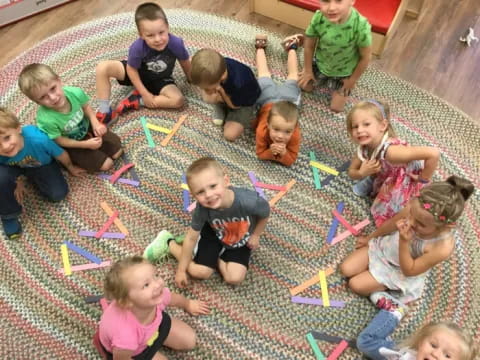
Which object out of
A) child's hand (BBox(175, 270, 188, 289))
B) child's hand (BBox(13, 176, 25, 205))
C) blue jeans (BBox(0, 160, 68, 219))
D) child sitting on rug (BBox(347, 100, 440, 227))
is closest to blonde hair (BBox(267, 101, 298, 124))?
child sitting on rug (BBox(347, 100, 440, 227))

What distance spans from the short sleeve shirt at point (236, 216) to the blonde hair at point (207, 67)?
50cm

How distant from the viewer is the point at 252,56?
2.22 m

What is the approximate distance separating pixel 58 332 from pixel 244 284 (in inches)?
26.8

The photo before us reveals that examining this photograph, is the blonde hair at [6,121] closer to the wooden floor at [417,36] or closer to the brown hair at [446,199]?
the wooden floor at [417,36]

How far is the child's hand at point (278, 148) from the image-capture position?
1.74 metres

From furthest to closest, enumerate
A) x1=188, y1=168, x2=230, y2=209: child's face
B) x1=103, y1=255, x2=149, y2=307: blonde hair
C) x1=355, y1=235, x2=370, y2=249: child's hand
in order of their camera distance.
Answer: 1. x1=355, y1=235, x2=370, y2=249: child's hand
2. x1=188, y1=168, x2=230, y2=209: child's face
3. x1=103, y1=255, x2=149, y2=307: blonde hair

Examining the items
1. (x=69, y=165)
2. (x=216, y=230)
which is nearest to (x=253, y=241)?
(x=216, y=230)

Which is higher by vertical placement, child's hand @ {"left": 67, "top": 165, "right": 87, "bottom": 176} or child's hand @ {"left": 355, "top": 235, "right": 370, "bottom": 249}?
child's hand @ {"left": 355, "top": 235, "right": 370, "bottom": 249}

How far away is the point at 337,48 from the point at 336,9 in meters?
0.20

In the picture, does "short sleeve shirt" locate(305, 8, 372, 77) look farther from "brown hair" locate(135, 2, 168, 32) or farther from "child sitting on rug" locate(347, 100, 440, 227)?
"brown hair" locate(135, 2, 168, 32)

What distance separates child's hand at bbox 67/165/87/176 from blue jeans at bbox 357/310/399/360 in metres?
1.31

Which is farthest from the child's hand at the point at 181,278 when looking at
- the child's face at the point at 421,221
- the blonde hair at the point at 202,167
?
the child's face at the point at 421,221

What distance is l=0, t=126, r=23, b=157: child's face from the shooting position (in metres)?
1.49

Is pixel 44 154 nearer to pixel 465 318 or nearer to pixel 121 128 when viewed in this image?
pixel 121 128
